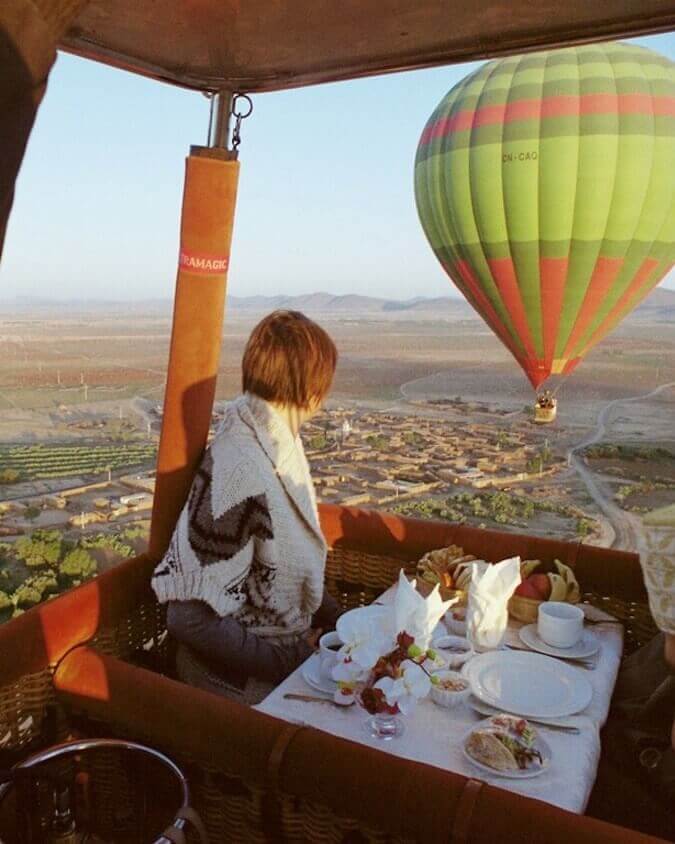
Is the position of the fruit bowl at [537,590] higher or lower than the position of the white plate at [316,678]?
higher

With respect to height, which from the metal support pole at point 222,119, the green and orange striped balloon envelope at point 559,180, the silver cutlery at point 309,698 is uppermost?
the green and orange striped balloon envelope at point 559,180

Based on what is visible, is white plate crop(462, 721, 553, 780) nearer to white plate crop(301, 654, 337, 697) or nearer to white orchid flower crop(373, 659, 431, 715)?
white orchid flower crop(373, 659, 431, 715)

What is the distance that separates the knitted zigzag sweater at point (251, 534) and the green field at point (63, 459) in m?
15.8

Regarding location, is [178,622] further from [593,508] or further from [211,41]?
[593,508]

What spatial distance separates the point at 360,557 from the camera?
215 centimetres

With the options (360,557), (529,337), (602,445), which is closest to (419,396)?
(602,445)

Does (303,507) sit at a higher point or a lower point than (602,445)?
higher

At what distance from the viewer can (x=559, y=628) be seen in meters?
1.61

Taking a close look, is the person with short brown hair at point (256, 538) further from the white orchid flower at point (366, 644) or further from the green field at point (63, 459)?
the green field at point (63, 459)

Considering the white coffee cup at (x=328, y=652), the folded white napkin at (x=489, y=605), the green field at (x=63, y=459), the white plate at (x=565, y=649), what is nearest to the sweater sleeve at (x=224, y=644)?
the white coffee cup at (x=328, y=652)

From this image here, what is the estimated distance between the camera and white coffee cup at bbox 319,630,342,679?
1431 mm

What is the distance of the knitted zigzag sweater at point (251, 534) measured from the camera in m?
1.50

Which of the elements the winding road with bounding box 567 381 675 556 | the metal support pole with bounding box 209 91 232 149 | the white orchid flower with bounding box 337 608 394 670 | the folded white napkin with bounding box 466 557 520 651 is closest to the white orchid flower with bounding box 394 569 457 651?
the white orchid flower with bounding box 337 608 394 670

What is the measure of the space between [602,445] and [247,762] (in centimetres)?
2423
